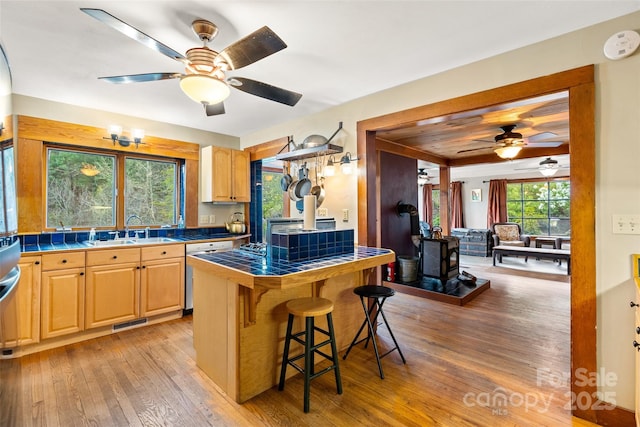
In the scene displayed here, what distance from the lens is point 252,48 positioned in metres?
1.59

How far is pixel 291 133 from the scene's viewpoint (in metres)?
3.86

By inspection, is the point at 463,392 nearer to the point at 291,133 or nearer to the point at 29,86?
the point at 291,133

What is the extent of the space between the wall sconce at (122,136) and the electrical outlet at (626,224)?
4535 millimetres

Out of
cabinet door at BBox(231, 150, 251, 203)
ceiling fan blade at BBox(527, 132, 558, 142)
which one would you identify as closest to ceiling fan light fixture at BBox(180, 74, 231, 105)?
cabinet door at BBox(231, 150, 251, 203)

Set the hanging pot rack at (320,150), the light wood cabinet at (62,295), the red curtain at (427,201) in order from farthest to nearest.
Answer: the red curtain at (427,201) < the hanging pot rack at (320,150) < the light wood cabinet at (62,295)

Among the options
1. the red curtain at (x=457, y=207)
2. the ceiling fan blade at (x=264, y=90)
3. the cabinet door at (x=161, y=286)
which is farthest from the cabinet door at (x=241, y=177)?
the red curtain at (x=457, y=207)

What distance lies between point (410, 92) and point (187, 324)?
3392 mm

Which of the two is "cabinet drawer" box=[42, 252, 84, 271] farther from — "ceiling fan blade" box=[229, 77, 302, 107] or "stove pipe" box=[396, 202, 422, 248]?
"stove pipe" box=[396, 202, 422, 248]

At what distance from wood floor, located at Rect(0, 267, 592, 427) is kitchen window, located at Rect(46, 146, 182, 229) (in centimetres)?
148

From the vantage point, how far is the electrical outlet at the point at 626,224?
1.72 metres

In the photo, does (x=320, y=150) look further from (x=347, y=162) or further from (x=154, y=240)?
(x=154, y=240)

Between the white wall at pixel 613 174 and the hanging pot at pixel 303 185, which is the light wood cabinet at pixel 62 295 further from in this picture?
the white wall at pixel 613 174

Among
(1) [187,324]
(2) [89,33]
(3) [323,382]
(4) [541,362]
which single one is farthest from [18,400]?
(4) [541,362]

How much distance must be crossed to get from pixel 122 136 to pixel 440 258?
15.3ft
